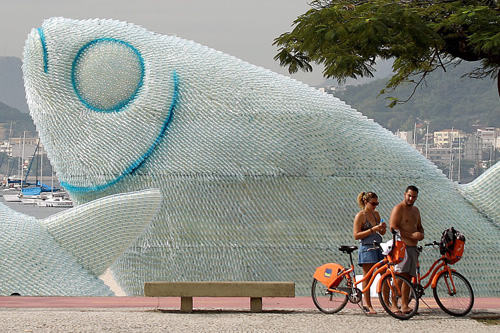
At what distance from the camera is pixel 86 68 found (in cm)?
1555

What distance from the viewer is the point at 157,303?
11.6 metres

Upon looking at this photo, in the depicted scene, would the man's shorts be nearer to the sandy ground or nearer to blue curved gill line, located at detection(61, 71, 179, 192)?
the sandy ground

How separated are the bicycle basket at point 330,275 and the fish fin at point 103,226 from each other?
12.4 ft

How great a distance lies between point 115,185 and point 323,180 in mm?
3646

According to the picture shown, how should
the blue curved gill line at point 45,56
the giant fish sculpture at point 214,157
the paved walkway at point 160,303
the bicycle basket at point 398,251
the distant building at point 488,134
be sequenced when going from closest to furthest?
the bicycle basket at point 398,251, the paved walkway at point 160,303, the giant fish sculpture at point 214,157, the blue curved gill line at point 45,56, the distant building at point 488,134

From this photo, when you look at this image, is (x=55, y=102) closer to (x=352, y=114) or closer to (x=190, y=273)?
(x=190, y=273)

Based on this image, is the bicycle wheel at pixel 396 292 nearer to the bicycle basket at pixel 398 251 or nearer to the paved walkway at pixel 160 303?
the bicycle basket at pixel 398 251

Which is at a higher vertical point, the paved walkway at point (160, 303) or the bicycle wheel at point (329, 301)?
the bicycle wheel at point (329, 301)

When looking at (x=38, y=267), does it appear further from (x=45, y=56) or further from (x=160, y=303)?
(x=45, y=56)

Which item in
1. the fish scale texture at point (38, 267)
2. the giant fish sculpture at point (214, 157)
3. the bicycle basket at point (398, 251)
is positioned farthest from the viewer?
the giant fish sculpture at point (214, 157)

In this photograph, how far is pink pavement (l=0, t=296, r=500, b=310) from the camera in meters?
11.3

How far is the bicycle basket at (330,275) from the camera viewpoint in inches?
414

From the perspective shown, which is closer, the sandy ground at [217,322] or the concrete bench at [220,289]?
the sandy ground at [217,322]

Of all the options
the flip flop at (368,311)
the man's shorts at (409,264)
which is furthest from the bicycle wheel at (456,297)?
the flip flop at (368,311)
